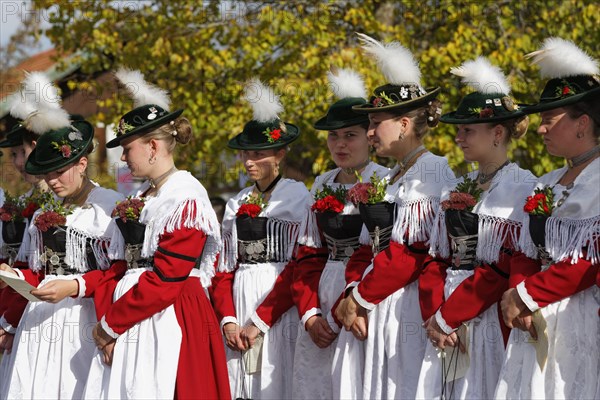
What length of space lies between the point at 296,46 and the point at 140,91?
5465 mm

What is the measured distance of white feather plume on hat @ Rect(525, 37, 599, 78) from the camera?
5059mm

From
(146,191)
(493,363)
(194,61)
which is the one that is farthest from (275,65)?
(493,363)

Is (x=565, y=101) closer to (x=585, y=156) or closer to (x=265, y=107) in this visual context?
(x=585, y=156)

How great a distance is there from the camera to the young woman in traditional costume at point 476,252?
539 cm

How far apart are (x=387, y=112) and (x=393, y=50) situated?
411 millimetres

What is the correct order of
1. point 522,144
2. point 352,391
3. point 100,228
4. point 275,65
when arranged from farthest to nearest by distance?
point 275,65 < point 522,144 < point 100,228 < point 352,391

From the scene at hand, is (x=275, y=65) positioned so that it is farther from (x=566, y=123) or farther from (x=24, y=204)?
(x=566, y=123)

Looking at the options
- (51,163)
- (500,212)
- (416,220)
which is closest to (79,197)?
(51,163)

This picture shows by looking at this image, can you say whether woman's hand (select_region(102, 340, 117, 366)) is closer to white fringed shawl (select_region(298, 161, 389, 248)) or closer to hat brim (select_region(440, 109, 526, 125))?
white fringed shawl (select_region(298, 161, 389, 248))

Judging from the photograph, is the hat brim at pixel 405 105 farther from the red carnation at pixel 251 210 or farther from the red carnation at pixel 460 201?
the red carnation at pixel 251 210

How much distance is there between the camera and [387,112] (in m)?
5.99

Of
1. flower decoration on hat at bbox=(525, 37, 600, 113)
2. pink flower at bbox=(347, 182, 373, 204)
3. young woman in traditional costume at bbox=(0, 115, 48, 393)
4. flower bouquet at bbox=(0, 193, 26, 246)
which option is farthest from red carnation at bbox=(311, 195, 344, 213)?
flower bouquet at bbox=(0, 193, 26, 246)

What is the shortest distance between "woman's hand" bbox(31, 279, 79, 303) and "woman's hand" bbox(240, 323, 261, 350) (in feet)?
3.79

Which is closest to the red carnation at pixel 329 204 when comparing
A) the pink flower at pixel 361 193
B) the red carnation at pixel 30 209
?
the pink flower at pixel 361 193
